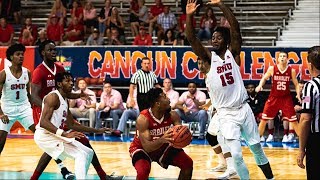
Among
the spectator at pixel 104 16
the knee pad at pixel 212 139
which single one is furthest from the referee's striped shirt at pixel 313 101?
the spectator at pixel 104 16

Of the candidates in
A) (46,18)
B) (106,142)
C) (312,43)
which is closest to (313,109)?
(106,142)

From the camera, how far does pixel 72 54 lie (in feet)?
60.4

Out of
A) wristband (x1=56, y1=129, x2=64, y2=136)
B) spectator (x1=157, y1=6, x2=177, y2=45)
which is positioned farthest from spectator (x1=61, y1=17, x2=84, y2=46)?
wristband (x1=56, y1=129, x2=64, y2=136)

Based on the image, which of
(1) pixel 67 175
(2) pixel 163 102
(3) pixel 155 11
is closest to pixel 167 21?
(3) pixel 155 11

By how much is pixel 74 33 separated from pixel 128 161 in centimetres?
828

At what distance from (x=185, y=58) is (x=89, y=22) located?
4.68 meters

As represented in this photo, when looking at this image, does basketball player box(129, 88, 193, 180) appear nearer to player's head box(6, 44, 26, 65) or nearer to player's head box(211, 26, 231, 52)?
player's head box(211, 26, 231, 52)

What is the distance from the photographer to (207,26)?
63.2ft

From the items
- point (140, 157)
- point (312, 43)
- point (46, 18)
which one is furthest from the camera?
point (46, 18)

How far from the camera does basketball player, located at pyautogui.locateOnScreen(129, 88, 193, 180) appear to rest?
8.71 m

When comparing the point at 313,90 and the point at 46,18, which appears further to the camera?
the point at 46,18

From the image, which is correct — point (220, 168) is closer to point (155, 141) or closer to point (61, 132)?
point (155, 141)

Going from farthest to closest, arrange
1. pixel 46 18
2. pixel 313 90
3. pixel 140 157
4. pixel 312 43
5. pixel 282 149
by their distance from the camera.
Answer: pixel 46 18, pixel 312 43, pixel 282 149, pixel 140 157, pixel 313 90

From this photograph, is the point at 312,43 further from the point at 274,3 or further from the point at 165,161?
the point at 165,161
